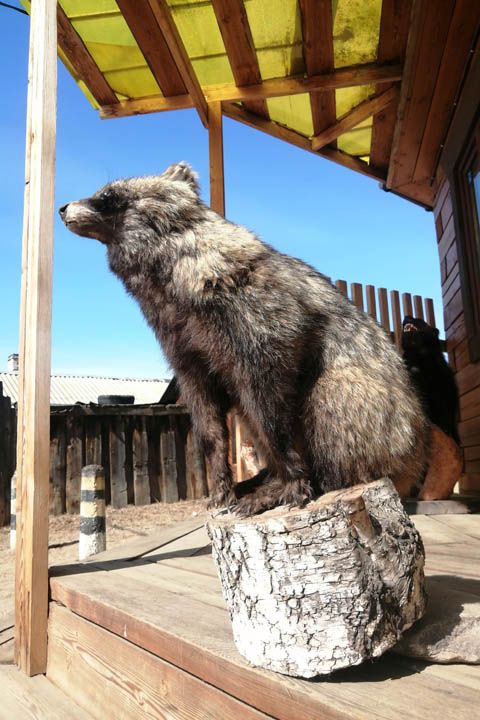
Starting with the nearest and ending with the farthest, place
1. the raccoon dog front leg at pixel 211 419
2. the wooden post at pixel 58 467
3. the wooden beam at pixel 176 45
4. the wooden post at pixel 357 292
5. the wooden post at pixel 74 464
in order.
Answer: the raccoon dog front leg at pixel 211 419, the wooden beam at pixel 176 45, the wooden post at pixel 357 292, the wooden post at pixel 58 467, the wooden post at pixel 74 464

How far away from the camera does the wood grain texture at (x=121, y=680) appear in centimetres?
133

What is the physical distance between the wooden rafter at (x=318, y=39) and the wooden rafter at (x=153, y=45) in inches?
39.3

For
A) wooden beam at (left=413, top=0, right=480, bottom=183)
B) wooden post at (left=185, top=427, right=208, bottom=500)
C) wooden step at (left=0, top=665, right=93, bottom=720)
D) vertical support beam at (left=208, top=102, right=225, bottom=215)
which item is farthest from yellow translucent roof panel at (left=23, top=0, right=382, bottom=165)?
wooden post at (left=185, top=427, right=208, bottom=500)

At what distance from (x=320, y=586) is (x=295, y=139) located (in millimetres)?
4694

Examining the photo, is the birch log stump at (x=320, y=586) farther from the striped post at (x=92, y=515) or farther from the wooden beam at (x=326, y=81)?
the wooden beam at (x=326, y=81)

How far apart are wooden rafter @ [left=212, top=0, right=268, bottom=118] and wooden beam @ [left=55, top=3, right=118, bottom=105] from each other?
1059mm

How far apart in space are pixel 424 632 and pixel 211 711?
22.7 inches

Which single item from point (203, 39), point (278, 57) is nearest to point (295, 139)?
point (278, 57)

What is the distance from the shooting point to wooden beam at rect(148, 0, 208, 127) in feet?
10.4

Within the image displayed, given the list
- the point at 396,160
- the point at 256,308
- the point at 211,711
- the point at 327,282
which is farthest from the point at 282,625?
the point at 396,160

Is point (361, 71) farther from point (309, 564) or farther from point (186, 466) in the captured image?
point (186, 466)

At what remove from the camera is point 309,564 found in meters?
1.18

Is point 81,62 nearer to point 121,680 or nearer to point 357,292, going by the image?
point 357,292

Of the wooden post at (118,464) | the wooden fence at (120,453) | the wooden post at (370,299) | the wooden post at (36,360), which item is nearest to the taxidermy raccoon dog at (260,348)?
the wooden post at (36,360)
